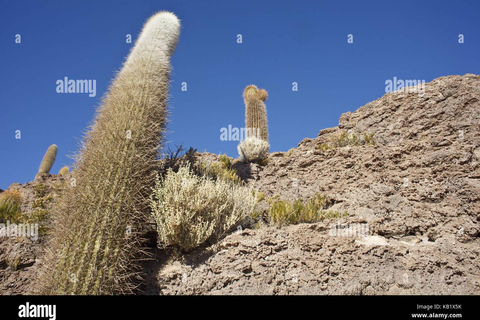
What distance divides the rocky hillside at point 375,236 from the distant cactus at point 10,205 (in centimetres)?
65

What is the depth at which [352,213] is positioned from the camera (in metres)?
3.96

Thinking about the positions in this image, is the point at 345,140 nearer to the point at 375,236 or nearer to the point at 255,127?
the point at 255,127

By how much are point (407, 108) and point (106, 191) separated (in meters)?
5.23

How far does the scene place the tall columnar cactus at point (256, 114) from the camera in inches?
298
